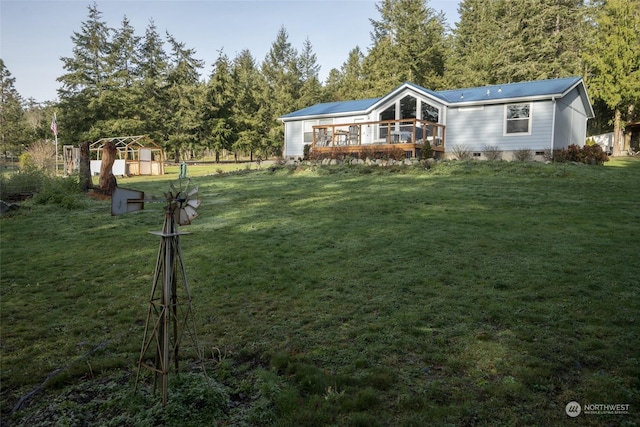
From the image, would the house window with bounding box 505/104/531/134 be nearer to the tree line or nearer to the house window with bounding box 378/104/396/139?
the house window with bounding box 378/104/396/139

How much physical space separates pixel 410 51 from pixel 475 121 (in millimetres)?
22088

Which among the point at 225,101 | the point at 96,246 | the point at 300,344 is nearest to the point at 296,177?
the point at 96,246

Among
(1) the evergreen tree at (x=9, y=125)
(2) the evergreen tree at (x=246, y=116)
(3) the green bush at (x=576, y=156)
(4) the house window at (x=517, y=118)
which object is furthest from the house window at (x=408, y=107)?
(1) the evergreen tree at (x=9, y=125)

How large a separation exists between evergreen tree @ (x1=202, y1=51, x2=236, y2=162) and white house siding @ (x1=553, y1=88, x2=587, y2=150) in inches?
1139

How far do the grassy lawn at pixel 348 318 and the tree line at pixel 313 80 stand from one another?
92.9 feet

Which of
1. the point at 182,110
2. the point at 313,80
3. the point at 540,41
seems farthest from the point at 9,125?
the point at 540,41

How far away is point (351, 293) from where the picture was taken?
4621 mm

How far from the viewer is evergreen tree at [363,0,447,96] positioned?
127 feet

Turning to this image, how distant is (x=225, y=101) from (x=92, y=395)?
4006cm

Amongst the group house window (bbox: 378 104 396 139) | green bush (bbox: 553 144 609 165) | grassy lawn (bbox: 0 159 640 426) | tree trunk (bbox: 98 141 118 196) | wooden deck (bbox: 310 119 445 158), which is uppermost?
house window (bbox: 378 104 396 139)

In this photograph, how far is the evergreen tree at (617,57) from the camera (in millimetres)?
28109

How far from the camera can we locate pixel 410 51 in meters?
38.8

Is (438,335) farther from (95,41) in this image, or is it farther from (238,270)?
(95,41)

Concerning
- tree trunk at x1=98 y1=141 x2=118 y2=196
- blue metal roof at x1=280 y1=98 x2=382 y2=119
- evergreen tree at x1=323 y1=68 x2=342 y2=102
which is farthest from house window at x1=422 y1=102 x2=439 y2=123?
evergreen tree at x1=323 y1=68 x2=342 y2=102
